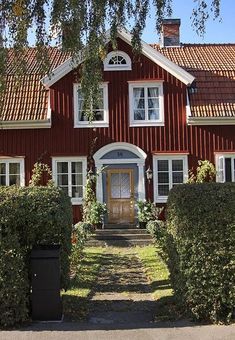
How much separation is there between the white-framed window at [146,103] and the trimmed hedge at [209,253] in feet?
49.1

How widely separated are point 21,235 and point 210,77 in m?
17.6

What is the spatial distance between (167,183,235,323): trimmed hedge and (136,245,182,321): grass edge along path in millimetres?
437

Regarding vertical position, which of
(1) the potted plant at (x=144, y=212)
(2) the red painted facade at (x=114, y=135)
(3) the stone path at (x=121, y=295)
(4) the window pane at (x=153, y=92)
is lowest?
(3) the stone path at (x=121, y=295)

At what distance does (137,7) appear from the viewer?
9578 mm

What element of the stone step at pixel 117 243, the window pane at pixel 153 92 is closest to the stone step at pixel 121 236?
the stone step at pixel 117 243

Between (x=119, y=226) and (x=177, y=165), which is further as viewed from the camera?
(x=177, y=165)

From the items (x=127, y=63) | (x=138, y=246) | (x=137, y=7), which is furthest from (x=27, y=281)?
(x=127, y=63)

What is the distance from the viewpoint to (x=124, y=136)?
22.6m

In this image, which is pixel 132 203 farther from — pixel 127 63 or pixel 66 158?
pixel 127 63

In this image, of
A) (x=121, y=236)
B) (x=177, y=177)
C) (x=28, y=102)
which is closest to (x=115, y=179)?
(x=177, y=177)

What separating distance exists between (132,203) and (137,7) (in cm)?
1368

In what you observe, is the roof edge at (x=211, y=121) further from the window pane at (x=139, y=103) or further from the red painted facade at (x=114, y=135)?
the window pane at (x=139, y=103)

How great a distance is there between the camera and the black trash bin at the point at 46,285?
7.81 metres

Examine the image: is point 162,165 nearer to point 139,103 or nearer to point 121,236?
point 139,103
